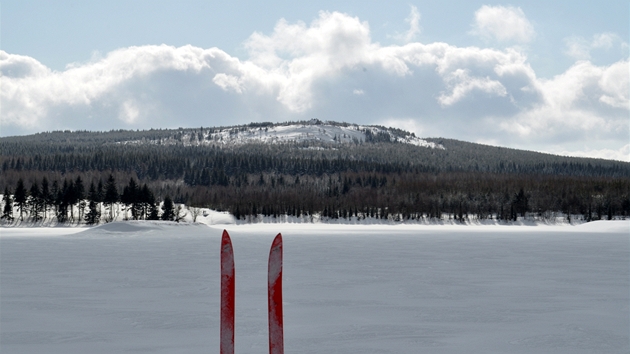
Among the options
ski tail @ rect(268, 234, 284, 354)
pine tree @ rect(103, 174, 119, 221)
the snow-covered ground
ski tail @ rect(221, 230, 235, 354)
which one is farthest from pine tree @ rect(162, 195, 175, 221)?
ski tail @ rect(268, 234, 284, 354)

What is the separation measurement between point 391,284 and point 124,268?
1391 cm

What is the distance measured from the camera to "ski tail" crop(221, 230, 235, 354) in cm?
729

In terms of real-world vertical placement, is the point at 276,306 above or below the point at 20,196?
below

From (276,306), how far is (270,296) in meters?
0.18

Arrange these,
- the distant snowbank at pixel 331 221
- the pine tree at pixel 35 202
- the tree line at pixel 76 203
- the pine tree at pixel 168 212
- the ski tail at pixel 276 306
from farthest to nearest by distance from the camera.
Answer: the distant snowbank at pixel 331 221, the pine tree at pixel 35 202, the tree line at pixel 76 203, the pine tree at pixel 168 212, the ski tail at pixel 276 306

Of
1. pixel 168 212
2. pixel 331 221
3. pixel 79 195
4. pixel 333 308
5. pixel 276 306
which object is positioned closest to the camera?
pixel 276 306

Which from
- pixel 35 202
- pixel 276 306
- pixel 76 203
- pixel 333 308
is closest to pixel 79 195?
pixel 76 203

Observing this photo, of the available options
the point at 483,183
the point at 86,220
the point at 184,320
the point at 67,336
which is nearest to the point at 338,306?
the point at 184,320

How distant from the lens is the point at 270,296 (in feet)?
24.2

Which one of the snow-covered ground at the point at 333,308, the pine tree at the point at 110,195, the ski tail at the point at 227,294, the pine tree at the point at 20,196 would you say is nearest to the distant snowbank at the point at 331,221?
the pine tree at the point at 110,195

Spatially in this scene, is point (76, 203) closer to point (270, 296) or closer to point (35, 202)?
point (35, 202)

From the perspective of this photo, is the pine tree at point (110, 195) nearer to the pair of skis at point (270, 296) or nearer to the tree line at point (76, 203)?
the tree line at point (76, 203)

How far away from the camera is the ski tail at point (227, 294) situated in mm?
7285

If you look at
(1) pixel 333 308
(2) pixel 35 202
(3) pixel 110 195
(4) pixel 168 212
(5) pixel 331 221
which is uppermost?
(3) pixel 110 195
